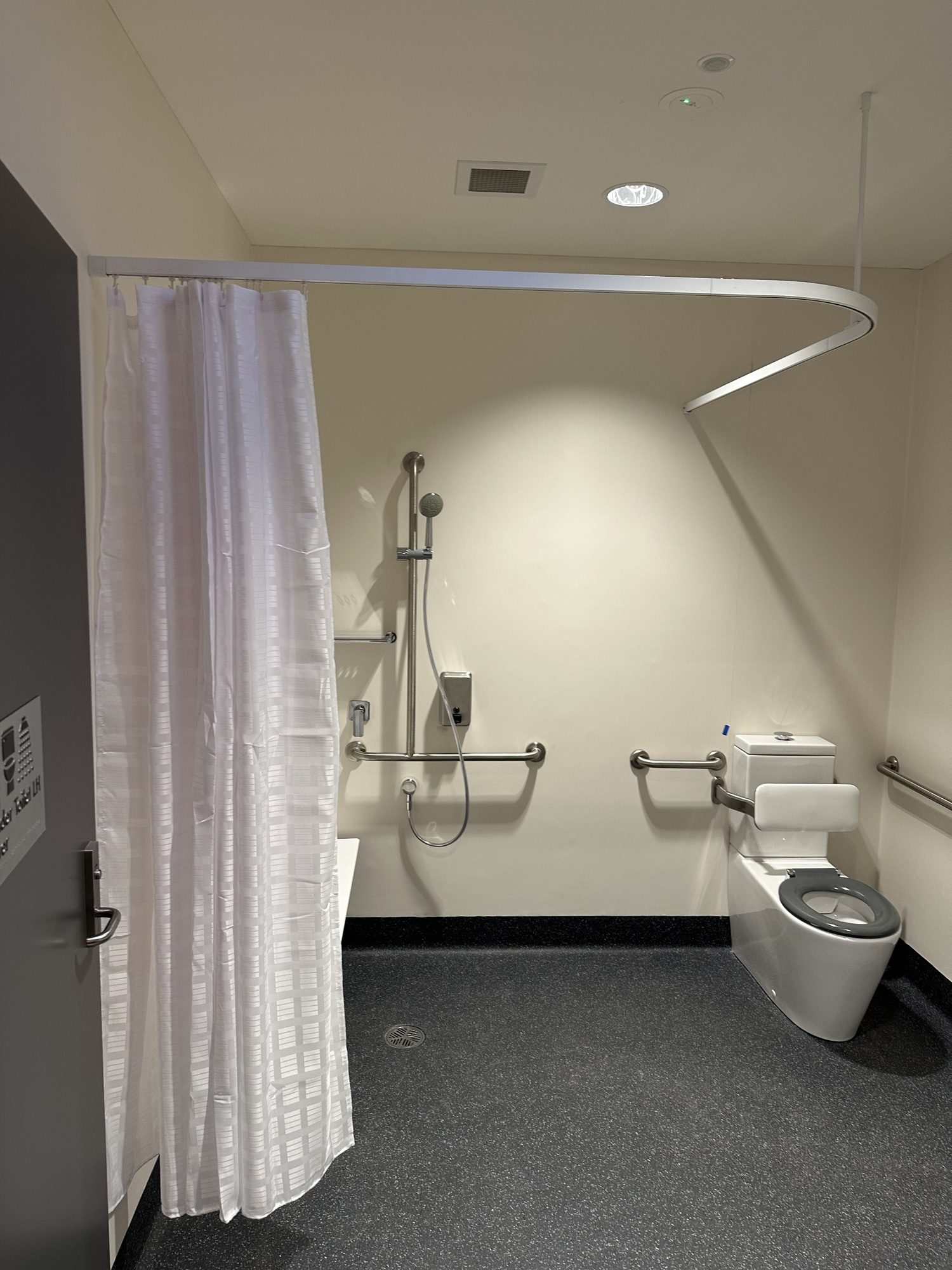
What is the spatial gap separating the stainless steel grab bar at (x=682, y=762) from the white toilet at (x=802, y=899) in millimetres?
63

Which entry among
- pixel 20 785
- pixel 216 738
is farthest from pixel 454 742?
pixel 20 785

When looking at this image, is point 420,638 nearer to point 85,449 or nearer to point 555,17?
point 85,449

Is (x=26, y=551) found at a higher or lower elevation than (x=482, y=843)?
higher

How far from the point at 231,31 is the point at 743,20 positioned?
99 cm

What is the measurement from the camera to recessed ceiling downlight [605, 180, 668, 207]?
243 cm

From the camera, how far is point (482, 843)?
3213 millimetres

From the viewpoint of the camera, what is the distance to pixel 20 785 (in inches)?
45.2

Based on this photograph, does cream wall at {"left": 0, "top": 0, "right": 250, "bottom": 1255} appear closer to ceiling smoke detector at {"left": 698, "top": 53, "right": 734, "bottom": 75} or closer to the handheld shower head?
the handheld shower head

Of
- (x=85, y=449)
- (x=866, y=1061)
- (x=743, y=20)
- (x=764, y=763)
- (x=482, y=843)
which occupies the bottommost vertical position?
(x=866, y=1061)

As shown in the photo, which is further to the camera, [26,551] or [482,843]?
[482,843]

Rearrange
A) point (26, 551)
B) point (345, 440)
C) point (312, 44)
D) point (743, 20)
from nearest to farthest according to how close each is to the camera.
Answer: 1. point (26, 551)
2. point (743, 20)
3. point (312, 44)
4. point (345, 440)

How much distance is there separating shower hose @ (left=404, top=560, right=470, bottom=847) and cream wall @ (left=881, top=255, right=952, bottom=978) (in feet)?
5.22

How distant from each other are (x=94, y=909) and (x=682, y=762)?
2.24 meters

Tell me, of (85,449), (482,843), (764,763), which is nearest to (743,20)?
(85,449)
